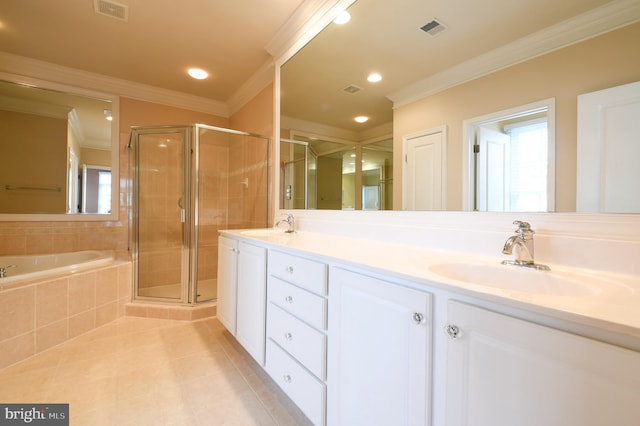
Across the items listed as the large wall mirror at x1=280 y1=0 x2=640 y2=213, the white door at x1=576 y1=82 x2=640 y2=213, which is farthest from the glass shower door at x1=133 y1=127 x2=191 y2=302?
the white door at x1=576 y1=82 x2=640 y2=213

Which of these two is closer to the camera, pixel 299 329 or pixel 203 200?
pixel 299 329

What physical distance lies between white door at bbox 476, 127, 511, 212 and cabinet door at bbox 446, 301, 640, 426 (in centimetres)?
61

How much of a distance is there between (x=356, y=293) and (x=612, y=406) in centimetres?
60

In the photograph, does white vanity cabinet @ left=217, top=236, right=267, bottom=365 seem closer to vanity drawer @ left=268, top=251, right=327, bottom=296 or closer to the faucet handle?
vanity drawer @ left=268, top=251, right=327, bottom=296

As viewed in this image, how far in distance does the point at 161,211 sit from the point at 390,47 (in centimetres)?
263

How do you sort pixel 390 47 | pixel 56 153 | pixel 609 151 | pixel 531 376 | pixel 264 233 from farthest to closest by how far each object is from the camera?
pixel 56 153 → pixel 264 233 → pixel 390 47 → pixel 609 151 → pixel 531 376

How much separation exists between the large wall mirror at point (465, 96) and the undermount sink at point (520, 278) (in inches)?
9.8

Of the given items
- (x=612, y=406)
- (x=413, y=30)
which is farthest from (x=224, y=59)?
(x=612, y=406)

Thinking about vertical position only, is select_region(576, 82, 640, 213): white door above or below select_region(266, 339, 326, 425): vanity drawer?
above

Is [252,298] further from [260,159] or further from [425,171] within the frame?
[260,159]

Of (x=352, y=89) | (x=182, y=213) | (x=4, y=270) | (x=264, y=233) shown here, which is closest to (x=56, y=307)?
(x=4, y=270)

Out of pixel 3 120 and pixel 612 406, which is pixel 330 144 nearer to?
pixel 612 406

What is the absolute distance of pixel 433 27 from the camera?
1.26 m

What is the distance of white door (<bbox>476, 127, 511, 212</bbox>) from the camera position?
105 cm
